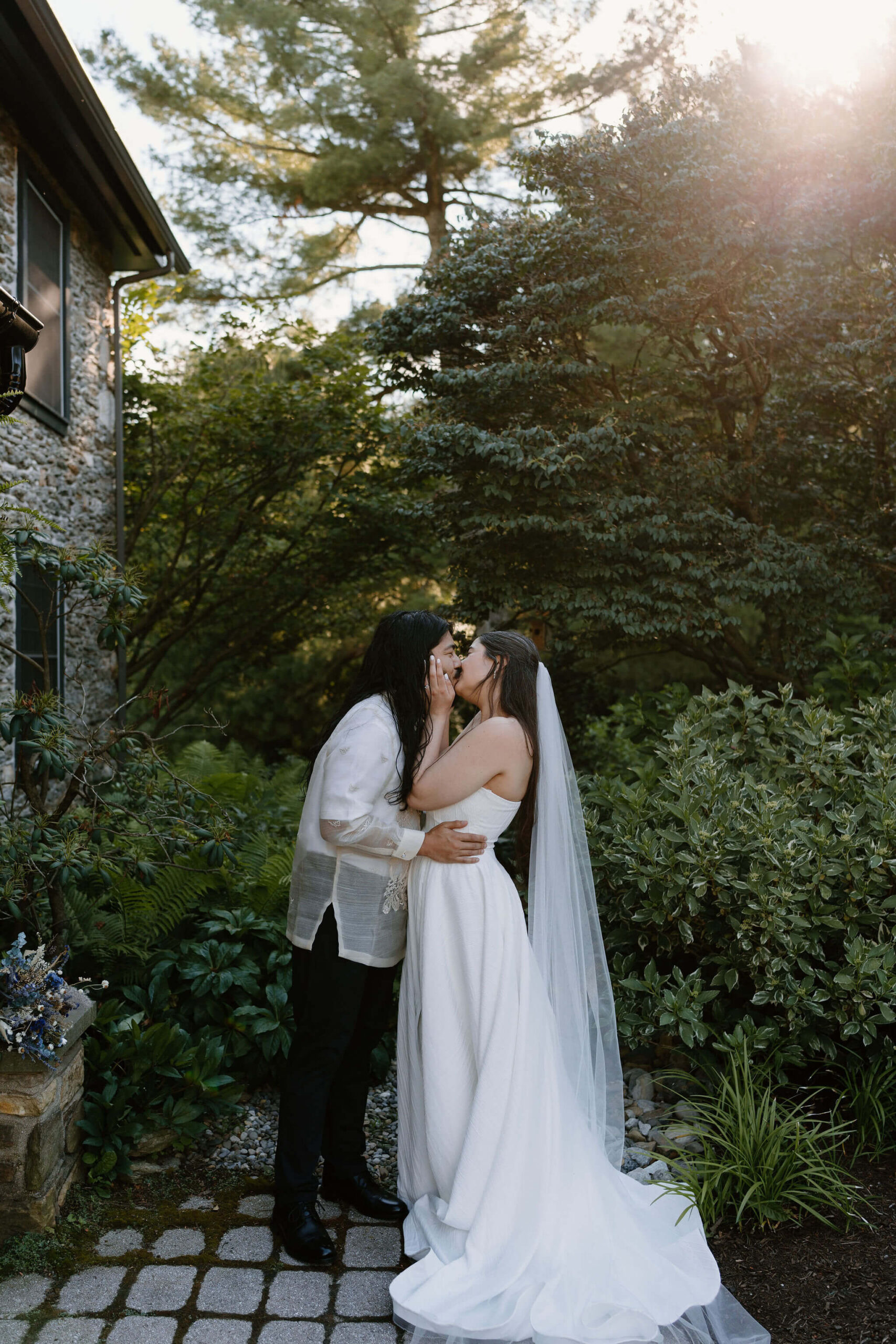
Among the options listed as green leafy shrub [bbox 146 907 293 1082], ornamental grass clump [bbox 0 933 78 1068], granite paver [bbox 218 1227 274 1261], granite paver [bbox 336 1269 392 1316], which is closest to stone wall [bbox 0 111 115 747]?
green leafy shrub [bbox 146 907 293 1082]

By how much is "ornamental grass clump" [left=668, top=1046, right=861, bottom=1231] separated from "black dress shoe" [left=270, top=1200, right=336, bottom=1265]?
1.06 m

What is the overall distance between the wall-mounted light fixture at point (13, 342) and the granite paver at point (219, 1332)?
→ 3415 millimetres

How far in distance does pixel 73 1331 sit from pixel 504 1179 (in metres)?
1.17

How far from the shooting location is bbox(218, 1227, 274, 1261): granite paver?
2.89m

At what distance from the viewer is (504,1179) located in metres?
2.81

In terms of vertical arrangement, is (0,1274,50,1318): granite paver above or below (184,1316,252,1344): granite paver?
above

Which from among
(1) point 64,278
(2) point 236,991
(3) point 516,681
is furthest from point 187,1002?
(1) point 64,278

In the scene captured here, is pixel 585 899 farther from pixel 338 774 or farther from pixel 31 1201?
pixel 31 1201

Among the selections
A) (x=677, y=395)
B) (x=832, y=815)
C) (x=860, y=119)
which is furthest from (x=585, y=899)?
(x=860, y=119)

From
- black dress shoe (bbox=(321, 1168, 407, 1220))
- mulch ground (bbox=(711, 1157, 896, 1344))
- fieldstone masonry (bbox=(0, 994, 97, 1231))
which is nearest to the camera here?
mulch ground (bbox=(711, 1157, 896, 1344))

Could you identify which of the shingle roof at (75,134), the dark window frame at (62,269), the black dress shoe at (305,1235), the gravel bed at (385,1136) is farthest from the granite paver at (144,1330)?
the shingle roof at (75,134)

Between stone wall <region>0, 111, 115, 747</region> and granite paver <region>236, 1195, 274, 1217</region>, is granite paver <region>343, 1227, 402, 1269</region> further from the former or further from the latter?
stone wall <region>0, 111, 115, 747</region>

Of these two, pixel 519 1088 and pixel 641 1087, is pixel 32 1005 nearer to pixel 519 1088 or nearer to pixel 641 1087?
pixel 519 1088

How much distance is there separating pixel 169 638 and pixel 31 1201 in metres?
8.44
